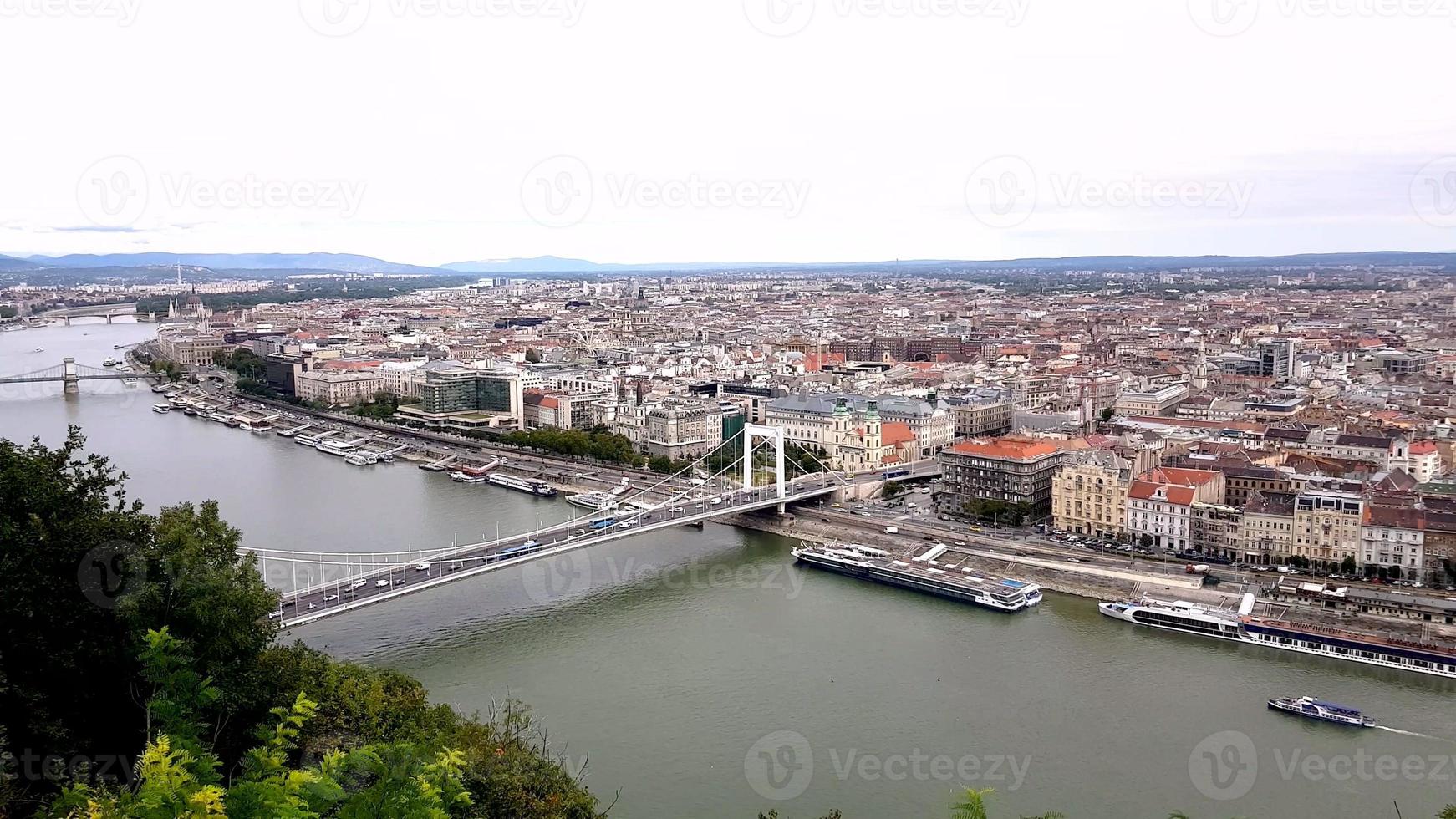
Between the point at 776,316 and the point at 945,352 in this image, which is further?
the point at 776,316

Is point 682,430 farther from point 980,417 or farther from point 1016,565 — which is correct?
point 1016,565

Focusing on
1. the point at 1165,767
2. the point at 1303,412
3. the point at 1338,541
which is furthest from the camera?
the point at 1303,412

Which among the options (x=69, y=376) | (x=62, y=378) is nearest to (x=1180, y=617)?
(x=69, y=376)

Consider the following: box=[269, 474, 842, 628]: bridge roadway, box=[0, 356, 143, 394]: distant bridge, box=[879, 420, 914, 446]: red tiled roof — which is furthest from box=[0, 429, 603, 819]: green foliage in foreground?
box=[0, 356, 143, 394]: distant bridge

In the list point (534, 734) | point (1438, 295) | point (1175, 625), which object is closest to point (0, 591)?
point (534, 734)

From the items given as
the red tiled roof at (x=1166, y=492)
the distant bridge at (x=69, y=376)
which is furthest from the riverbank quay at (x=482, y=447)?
the red tiled roof at (x=1166, y=492)

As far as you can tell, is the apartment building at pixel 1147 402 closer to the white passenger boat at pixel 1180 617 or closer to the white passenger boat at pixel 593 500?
the white passenger boat at pixel 593 500

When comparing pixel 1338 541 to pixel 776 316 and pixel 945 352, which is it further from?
pixel 776 316
